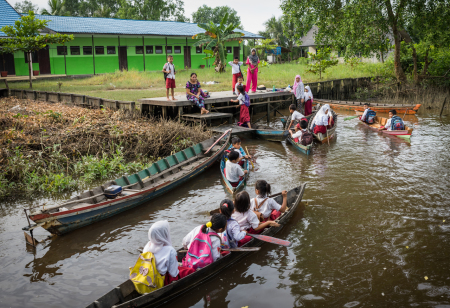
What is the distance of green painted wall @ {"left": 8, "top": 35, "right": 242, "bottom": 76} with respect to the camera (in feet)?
84.0

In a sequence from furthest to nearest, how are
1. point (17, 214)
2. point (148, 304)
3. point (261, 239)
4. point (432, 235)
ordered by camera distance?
1. point (17, 214)
2. point (432, 235)
3. point (261, 239)
4. point (148, 304)

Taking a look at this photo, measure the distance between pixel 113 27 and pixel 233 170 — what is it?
23.3 metres

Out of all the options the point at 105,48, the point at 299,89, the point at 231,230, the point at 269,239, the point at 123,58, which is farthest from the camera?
the point at 123,58

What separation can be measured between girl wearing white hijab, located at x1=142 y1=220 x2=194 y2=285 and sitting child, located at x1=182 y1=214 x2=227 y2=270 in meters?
0.33

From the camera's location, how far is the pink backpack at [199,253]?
505cm

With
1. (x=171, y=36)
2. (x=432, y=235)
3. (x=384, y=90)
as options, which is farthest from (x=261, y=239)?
(x=171, y=36)

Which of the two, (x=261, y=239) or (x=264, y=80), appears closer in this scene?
(x=261, y=239)

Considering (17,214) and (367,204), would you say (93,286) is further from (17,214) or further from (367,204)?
(367,204)

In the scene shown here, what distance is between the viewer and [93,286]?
532 centimetres

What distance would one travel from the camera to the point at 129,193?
7.63 metres

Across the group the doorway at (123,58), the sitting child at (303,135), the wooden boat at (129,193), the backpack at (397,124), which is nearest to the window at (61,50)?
the doorway at (123,58)

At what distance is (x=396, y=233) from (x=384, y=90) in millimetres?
19041

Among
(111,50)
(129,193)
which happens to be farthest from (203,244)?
(111,50)

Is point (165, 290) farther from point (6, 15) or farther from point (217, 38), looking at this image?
point (6, 15)
